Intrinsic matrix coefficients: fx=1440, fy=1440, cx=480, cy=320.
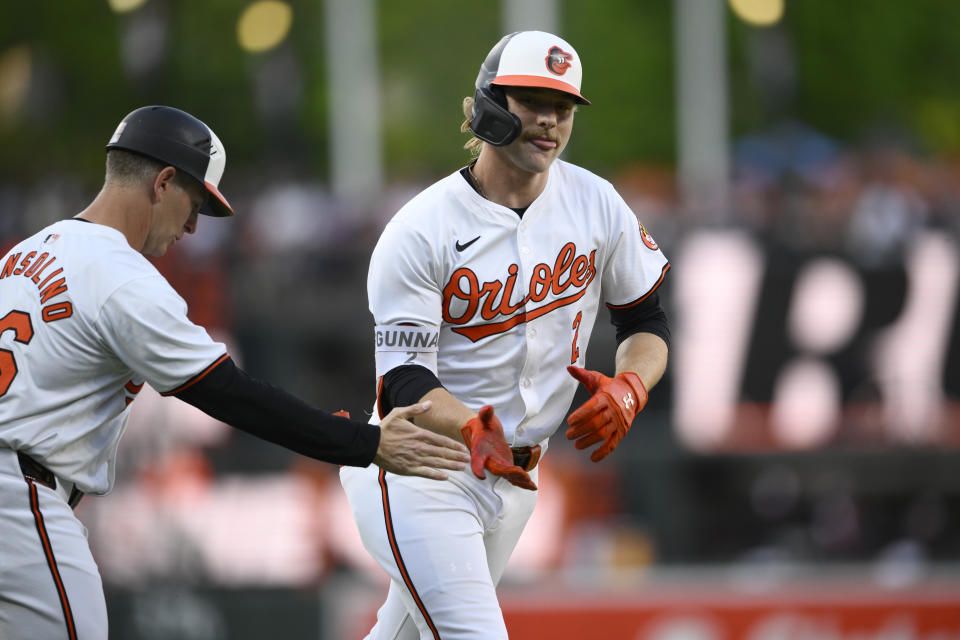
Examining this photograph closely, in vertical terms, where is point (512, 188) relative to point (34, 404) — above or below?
above

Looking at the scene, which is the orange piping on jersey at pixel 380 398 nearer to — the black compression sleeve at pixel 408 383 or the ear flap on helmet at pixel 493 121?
the black compression sleeve at pixel 408 383

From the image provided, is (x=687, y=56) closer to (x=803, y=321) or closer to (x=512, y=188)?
(x=803, y=321)

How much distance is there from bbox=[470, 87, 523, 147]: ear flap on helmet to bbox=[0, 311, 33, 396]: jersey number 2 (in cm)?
148

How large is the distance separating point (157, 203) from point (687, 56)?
1821 centimetres

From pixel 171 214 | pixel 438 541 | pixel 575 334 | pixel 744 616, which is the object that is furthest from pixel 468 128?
pixel 744 616

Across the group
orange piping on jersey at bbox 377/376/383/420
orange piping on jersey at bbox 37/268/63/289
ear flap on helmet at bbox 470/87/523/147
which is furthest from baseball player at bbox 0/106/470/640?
ear flap on helmet at bbox 470/87/523/147

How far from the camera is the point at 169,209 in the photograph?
4395mm

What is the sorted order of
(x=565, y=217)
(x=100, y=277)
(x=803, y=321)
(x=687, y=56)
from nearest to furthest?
(x=100, y=277)
(x=565, y=217)
(x=803, y=321)
(x=687, y=56)

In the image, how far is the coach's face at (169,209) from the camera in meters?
4.37

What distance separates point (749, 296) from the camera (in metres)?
11.5

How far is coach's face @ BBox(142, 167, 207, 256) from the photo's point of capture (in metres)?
4.37

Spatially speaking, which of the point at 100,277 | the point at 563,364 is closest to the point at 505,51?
the point at 563,364

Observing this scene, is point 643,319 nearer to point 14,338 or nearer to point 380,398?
point 380,398

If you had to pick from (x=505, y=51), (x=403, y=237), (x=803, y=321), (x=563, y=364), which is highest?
(x=505, y=51)
